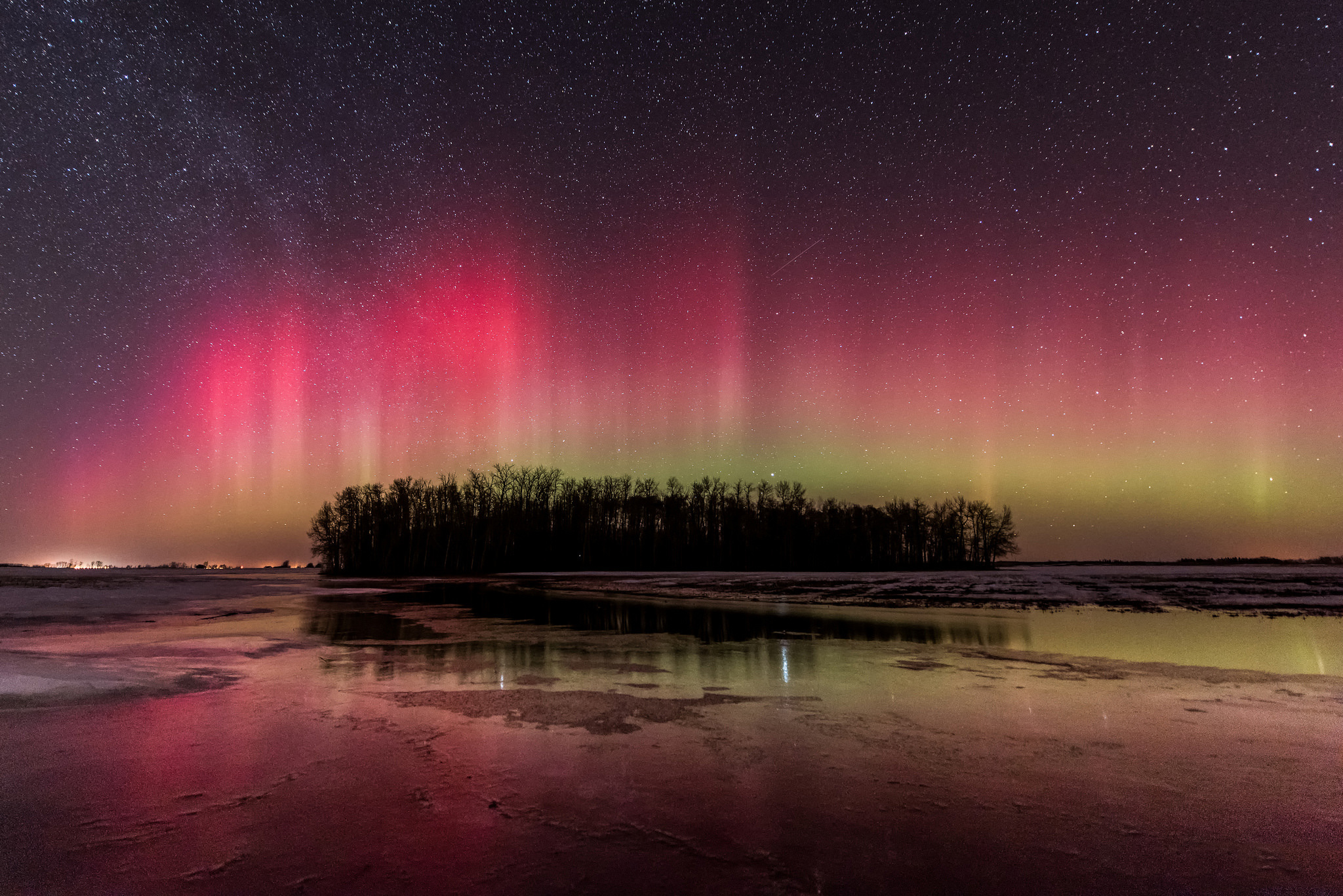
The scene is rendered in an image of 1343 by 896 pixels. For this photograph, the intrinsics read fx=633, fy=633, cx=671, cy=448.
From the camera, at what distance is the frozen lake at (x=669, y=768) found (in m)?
3.61

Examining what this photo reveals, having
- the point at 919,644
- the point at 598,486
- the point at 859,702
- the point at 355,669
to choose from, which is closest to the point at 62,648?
the point at 355,669

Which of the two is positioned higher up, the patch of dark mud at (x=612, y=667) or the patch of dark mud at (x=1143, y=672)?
the patch of dark mud at (x=612, y=667)

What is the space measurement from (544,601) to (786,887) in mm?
24790

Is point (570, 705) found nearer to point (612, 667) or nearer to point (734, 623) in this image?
point (612, 667)

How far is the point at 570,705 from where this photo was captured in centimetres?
749

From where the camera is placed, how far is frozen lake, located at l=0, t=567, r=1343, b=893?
11.8ft

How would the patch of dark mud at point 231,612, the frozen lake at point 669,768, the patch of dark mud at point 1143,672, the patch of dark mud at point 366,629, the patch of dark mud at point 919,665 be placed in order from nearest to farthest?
the frozen lake at point 669,768 → the patch of dark mud at point 1143,672 → the patch of dark mud at point 919,665 → the patch of dark mud at point 366,629 → the patch of dark mud at point 231,612

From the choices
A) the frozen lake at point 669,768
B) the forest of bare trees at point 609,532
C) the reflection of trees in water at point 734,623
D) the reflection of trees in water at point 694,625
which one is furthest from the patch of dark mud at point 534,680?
the forest of bare trees at point 609,532

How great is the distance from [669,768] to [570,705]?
A: 250 centimetres

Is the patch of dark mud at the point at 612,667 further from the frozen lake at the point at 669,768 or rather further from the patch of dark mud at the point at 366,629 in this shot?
the patch of dark mud at the point at 366,629

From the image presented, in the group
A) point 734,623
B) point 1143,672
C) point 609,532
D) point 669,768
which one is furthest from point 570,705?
point 609,532

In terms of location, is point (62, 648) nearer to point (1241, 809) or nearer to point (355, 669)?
point (355, 669)

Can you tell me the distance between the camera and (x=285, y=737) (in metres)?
6.10

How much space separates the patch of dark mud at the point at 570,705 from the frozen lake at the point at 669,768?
62 millimetres
